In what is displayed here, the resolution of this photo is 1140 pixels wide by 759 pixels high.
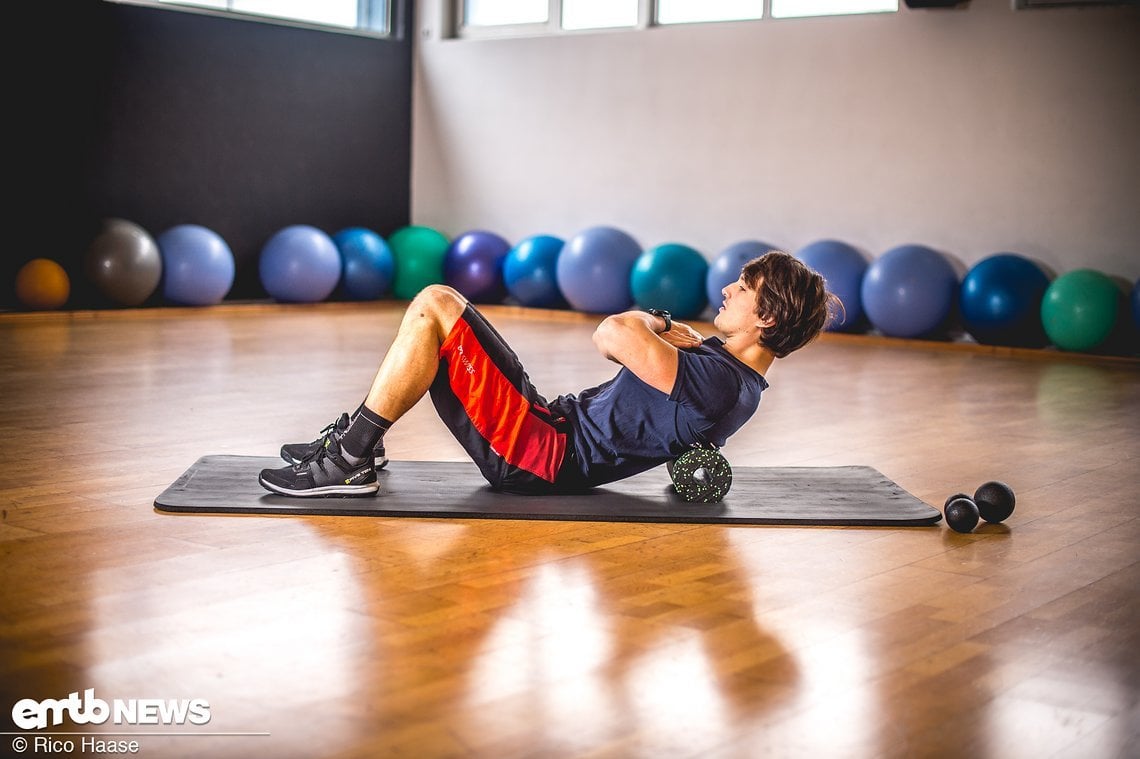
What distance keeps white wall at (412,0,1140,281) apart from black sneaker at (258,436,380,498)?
5.48m

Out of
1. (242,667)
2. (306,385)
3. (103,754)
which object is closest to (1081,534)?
(242,667)

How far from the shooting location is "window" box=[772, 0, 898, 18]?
7.87m

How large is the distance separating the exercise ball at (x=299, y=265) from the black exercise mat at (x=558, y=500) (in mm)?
5396

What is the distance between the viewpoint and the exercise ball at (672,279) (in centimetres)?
815

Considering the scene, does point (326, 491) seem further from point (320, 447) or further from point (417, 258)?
point (417, 258)

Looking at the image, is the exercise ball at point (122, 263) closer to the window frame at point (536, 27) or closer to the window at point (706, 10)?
the window frame at point (536, 27)

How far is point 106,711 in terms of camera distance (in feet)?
5.75

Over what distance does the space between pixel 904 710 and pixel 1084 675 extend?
376 mm

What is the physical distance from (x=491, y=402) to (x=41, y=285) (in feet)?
18.1

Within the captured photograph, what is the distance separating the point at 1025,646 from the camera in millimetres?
2148

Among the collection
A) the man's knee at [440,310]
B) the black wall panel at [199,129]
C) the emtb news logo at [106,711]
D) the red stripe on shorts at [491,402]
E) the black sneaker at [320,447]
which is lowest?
the emtb news logo at [106,711]

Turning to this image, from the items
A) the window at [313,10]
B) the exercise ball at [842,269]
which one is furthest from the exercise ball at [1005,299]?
the window at [313,10]

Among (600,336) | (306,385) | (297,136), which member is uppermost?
(297,136)

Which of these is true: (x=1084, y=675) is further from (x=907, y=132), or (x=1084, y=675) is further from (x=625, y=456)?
(x=907, y=132)
